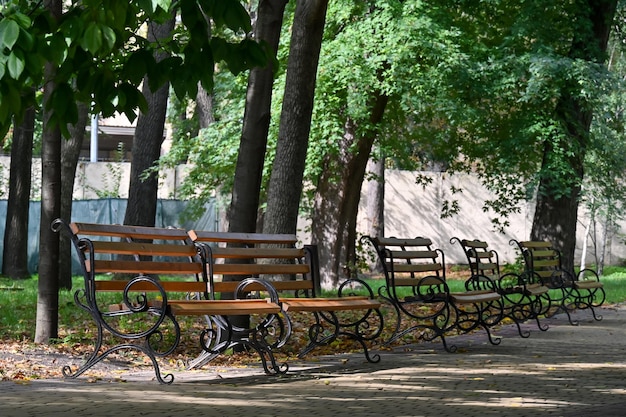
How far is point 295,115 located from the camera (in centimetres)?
1284

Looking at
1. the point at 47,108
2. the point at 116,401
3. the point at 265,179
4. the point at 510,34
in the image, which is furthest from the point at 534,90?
the point at 47,108

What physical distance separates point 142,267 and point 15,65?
4.24 meters

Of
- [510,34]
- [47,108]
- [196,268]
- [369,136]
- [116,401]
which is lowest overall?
[116,401]

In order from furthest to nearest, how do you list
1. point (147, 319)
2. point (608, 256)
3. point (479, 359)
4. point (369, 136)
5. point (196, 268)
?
1. point (608, 256)
2. point (369, 136)
3. point (147, 319)
4. point (479, 359)
5. point (196, 268)

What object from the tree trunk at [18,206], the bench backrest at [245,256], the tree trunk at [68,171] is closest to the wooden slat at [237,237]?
the bench backrest at [245,256]

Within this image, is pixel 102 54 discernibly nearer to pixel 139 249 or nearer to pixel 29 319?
pixel 139 249

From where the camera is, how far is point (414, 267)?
11375 millimetres

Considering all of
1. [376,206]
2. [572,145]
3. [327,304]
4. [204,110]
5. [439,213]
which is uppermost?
[204,110]

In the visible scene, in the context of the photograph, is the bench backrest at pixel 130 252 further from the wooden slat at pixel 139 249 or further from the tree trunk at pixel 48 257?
the tree trunk at pixel 48 257

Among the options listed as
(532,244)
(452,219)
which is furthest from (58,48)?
(452,219)

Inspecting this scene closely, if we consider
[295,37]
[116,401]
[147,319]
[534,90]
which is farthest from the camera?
[534,90]

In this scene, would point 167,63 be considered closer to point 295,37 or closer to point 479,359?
point 479,359

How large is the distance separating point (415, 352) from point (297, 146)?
3.51m

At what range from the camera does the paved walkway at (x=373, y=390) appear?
6.73 meters
